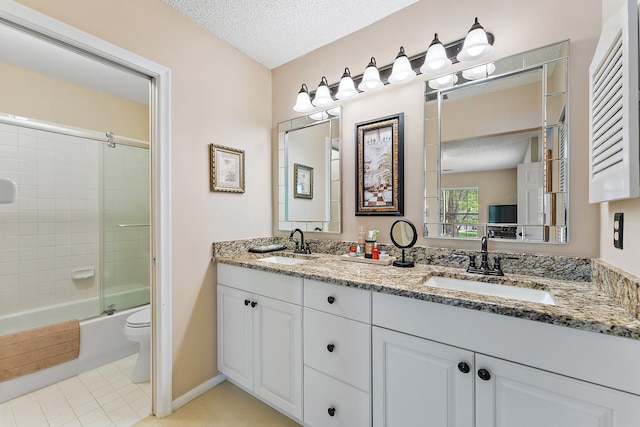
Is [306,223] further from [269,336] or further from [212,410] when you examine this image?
[212,410]

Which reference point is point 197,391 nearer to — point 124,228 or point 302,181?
point 302,181

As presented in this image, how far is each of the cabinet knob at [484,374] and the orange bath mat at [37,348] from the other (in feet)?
8.36

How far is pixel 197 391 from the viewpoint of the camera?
1764 millimetres

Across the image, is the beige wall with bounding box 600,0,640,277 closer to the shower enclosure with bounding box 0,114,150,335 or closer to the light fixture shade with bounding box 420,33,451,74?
the light fixture shade with bounding box 420,33,451,74

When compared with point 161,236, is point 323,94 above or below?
above

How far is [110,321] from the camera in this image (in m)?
2.15

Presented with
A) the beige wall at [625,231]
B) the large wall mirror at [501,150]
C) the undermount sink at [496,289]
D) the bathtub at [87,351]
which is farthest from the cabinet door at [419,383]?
the bathtub at [87,351]

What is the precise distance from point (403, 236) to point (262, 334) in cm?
101

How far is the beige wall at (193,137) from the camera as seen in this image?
1.54 m

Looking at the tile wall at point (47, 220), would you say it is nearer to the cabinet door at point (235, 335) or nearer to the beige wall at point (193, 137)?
the beige wall at point (193, 137)

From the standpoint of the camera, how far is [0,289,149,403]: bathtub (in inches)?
67.7

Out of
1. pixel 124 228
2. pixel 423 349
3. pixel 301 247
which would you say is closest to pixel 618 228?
pixel 423 349

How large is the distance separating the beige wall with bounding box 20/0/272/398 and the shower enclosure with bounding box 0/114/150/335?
1.21 meters

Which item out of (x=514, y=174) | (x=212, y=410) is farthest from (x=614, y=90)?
(x=212, y=410)
